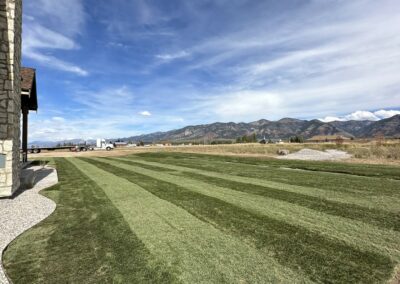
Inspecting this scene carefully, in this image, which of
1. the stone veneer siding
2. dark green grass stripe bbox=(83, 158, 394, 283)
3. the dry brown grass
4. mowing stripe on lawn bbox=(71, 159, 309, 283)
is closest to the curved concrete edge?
the stone veneer siding

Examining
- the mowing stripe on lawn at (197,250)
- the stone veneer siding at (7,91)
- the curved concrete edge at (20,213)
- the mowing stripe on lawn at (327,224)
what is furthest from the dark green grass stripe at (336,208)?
the stone veneer siding at (7,91)

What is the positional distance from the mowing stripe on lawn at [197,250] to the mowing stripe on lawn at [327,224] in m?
1.71

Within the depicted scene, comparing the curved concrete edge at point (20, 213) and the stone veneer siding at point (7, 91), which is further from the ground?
the stone veneer siding at point (7, 91)

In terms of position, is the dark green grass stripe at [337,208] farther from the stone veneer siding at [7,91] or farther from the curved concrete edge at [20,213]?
the stone veneer siding at [7,91]

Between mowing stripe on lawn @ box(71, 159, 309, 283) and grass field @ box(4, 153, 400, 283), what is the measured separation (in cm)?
2

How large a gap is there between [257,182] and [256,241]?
248 inches

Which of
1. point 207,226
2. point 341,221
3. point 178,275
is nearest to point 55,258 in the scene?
point 178,275

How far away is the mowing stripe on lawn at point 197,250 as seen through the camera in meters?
3.53

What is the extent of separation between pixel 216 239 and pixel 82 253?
2.40 meters

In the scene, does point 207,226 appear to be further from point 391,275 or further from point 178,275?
point 391,275

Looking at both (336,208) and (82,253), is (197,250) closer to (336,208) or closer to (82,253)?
(82,253)

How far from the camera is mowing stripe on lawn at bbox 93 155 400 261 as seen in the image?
441 cm

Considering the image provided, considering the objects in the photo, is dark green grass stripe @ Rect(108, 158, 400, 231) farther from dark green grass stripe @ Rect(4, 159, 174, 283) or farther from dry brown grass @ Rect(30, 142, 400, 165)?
dry brown grass @ Rect(30, 142, 400, 165)

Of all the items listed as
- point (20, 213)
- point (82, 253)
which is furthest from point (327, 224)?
point (20, 213)
